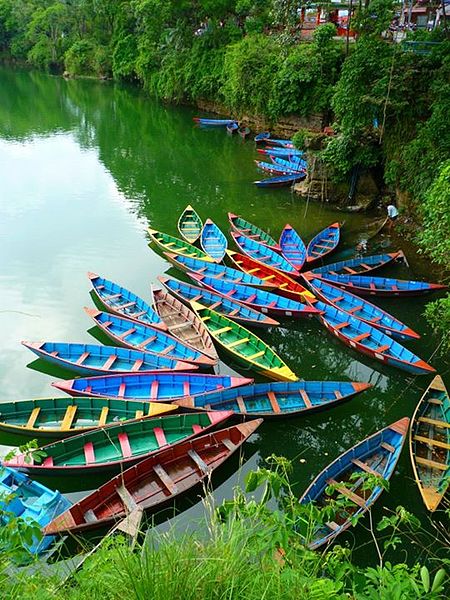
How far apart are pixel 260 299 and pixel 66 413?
5.96m

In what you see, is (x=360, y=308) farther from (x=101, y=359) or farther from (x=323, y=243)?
(x=101, y=359)

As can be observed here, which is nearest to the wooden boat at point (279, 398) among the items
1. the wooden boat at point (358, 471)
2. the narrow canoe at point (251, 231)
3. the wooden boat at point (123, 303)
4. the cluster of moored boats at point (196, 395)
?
the cluster of moored boats at point (196, 395)

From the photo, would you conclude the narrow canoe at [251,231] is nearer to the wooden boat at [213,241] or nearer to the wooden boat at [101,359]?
the wooden boat at [213,241]

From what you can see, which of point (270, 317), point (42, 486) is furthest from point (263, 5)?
point (42, 486)

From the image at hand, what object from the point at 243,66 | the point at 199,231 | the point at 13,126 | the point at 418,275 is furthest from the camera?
the point at 13,126

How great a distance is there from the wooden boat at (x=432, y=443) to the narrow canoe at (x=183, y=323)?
429 cm

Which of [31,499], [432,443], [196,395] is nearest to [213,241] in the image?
[196,395]

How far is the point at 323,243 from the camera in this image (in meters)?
15.7

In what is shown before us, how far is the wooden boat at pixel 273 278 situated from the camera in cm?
1252

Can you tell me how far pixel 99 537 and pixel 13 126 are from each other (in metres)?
33.4

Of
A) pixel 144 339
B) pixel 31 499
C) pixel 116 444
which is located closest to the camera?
pixel 31 499

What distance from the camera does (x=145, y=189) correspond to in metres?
21.7

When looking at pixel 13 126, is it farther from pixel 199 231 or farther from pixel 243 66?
pixel 199 231

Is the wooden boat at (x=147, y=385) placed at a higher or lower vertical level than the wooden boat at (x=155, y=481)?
higher
